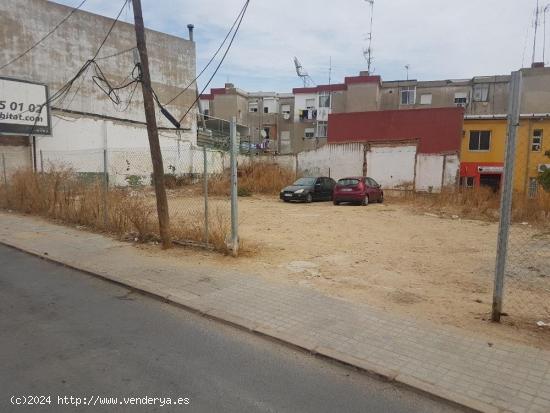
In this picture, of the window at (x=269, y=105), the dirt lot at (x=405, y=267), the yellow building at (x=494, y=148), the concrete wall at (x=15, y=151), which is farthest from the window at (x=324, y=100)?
the dirt lot at (x=405, y=267)

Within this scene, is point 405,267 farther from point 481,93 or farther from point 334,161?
point 481,93

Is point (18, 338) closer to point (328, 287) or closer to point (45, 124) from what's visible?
point (328, 287)

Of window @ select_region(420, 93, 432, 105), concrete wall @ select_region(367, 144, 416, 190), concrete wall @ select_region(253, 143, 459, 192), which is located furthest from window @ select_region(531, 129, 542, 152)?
window @ select_region(420, 93, 432, 105)

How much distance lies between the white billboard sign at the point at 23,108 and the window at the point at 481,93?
4124cm

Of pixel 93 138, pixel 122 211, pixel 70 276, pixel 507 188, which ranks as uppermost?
pixel 93 138

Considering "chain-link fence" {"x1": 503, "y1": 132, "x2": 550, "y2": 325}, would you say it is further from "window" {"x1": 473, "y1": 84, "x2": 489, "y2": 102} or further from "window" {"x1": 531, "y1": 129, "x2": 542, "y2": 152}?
"window" {"x1": 473, "y1": 84, "x2": 489, "y2": 102}

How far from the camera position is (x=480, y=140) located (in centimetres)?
3231

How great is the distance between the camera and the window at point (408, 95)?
46.3 metres

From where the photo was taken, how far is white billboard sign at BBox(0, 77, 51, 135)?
18672 mm

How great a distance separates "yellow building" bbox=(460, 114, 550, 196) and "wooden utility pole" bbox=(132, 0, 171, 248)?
2733cm

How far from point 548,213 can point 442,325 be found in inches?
511

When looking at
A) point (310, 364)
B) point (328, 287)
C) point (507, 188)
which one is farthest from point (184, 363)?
point (507, 188)

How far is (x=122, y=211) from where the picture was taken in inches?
415

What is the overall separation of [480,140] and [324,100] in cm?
2177
